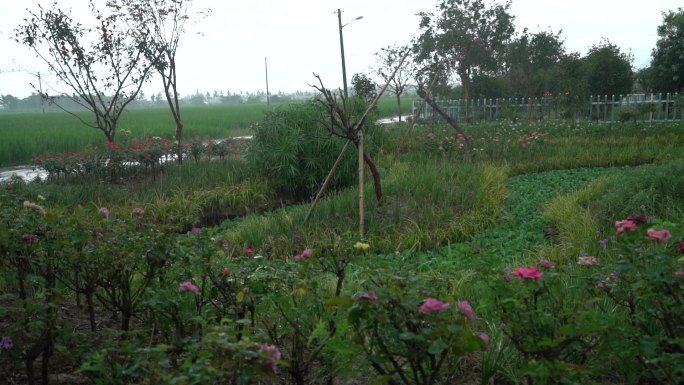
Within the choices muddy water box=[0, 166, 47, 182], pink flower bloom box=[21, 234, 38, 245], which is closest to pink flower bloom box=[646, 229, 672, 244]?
pink flower bloom box=[21, 234, 38, 245]

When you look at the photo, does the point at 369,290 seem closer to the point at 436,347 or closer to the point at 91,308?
the point at 436,347

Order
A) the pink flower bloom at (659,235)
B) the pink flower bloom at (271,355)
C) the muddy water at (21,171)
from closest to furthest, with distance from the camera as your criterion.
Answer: the pink flower bloom at (271,355) < the pink flower bloom at (659,235) < the muddy water at (21,171)

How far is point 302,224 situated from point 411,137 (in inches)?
276

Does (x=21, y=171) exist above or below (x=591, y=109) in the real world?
below

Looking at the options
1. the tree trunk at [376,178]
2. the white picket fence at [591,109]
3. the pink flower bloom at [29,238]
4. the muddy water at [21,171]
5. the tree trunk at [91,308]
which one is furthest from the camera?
the white picket fence at [591,109]

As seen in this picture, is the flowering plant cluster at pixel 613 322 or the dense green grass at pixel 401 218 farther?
the dense green grass at pixel 401 218

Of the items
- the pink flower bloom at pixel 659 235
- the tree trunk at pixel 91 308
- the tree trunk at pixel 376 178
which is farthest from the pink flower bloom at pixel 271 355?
the tree trunk at pixel 376 178

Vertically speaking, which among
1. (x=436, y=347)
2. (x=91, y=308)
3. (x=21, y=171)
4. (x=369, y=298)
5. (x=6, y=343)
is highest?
(x=369, y=298)

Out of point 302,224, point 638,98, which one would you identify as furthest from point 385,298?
point 638,98

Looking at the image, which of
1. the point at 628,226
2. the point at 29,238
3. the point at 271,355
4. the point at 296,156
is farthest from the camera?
the point at 296,156

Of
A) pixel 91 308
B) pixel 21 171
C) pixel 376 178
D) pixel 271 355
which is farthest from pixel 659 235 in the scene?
pixel 21 171

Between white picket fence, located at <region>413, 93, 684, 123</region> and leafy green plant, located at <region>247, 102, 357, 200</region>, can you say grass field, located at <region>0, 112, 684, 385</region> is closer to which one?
leafy green plant, located at <region>247, 102, 357, 200</region>

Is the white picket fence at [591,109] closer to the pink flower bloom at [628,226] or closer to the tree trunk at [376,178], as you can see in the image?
the tree trunk at [376,178]

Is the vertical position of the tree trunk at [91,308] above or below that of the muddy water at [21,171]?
above
